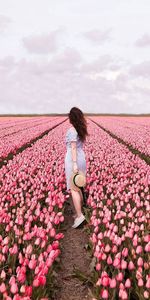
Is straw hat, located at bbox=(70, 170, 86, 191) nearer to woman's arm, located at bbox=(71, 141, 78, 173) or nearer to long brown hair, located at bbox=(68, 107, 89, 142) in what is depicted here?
woman's arm, located at bbox=(71, 141, 78, 173)

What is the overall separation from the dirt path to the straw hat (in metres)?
0.80

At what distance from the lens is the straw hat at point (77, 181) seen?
8.75 metres

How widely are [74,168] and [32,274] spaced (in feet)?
12.5

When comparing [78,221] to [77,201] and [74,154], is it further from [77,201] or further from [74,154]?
[74,154]

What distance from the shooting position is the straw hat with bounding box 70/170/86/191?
8750 millimetres

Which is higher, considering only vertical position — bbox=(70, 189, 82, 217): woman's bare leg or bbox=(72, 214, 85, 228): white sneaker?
bbox=(70, 189, 82, 217): woman's bare leg

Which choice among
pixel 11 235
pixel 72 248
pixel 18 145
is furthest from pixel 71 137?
pixel 18 145

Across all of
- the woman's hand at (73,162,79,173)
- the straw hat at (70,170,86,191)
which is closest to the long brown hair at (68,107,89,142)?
the woman's hand at (73,162,79,173)

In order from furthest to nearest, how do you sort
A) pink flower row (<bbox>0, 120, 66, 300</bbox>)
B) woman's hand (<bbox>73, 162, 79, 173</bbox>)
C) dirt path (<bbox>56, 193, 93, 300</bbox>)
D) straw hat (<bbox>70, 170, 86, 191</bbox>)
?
1. woman's hand (<bbox>73, 162, 79, 173</bbox>)
2. straw hat (<bbox>70, 170, 86, 191</bbox>)
3. dirt path (<bbox>56, 193, 93, 300</bbox>)
4. pink flower row (<bbox>0, 120, 66, 300</bbox>)

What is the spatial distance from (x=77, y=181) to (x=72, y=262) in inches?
77.2

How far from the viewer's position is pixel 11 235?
6.78 metres

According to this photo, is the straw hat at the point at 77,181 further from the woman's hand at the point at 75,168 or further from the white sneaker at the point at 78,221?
the white sneaker at the point at 78,221

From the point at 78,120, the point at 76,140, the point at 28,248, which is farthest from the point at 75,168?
the point at 28,248

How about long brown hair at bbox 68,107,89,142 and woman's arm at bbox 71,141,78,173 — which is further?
woman's arm at bbox 71,141,78,173
